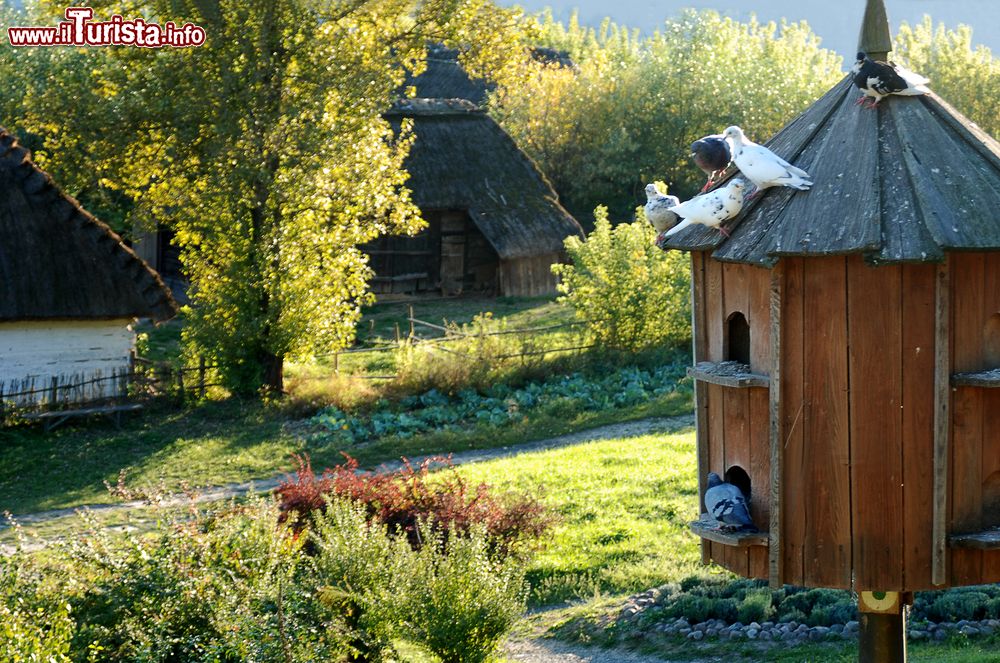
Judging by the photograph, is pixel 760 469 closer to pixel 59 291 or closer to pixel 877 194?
pixel 877 194

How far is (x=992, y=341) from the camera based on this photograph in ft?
20.6

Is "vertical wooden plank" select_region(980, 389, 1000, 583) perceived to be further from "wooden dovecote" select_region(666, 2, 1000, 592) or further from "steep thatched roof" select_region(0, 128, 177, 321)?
"steep thatched roof" select_region(0, 128, 177, 321)

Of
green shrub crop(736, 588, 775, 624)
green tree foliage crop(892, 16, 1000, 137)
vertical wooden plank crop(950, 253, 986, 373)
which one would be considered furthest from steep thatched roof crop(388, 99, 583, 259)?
vertical wooden plank crop(950, 253, 986, 373)

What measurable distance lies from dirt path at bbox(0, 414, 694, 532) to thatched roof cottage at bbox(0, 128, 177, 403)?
449cm

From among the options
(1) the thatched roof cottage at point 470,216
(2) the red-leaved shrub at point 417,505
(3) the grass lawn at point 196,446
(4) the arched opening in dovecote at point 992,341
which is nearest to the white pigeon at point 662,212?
(4) the arched opening in dovecote at point 992,341

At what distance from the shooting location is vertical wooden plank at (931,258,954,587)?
604 cm

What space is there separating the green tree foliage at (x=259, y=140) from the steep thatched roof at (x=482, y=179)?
10242 mm

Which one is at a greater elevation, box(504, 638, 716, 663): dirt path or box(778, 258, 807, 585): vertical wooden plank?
box(778, 258, 807, 585): vertical wooden plank

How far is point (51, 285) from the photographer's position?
64.9 ft

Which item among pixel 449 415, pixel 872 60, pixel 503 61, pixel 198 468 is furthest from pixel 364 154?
pixel 872 60

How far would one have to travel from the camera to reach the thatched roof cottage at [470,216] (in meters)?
32.1

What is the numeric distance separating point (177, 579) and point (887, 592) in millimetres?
4735

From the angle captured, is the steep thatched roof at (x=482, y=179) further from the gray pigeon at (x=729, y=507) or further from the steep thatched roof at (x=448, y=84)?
the gray pigeon at (x=729, y=507)

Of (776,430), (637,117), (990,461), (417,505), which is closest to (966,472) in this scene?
(990,461)
